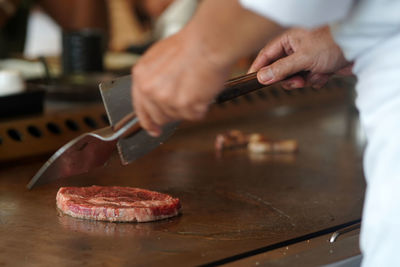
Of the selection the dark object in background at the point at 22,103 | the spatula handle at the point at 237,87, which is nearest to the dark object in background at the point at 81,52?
the dark object in background at the point at 22,103

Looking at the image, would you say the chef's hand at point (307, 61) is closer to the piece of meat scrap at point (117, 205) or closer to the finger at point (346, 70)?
the finger at point (346, 70)

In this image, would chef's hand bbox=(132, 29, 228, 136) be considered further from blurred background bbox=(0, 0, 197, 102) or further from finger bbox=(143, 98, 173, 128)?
blurred background bbox=(0, 0, 197, 102)

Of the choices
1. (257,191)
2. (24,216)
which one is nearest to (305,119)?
(257,191)

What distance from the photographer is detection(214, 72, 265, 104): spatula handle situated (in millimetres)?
1197

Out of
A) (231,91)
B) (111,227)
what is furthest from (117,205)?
(231,91)

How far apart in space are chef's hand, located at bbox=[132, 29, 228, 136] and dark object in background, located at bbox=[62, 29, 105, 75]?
4.95 feet

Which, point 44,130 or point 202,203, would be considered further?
point 44,130

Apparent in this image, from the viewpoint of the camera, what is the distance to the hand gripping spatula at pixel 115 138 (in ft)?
3.95

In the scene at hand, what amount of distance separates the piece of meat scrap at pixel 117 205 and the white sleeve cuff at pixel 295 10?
58 centimetres

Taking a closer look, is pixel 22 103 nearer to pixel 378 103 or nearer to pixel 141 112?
pixel 141 112

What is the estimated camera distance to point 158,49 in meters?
0.96

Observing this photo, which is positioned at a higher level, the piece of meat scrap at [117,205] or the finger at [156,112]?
the finger at [156,112]

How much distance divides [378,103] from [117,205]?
24.2 inches

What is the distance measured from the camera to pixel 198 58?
906mm
